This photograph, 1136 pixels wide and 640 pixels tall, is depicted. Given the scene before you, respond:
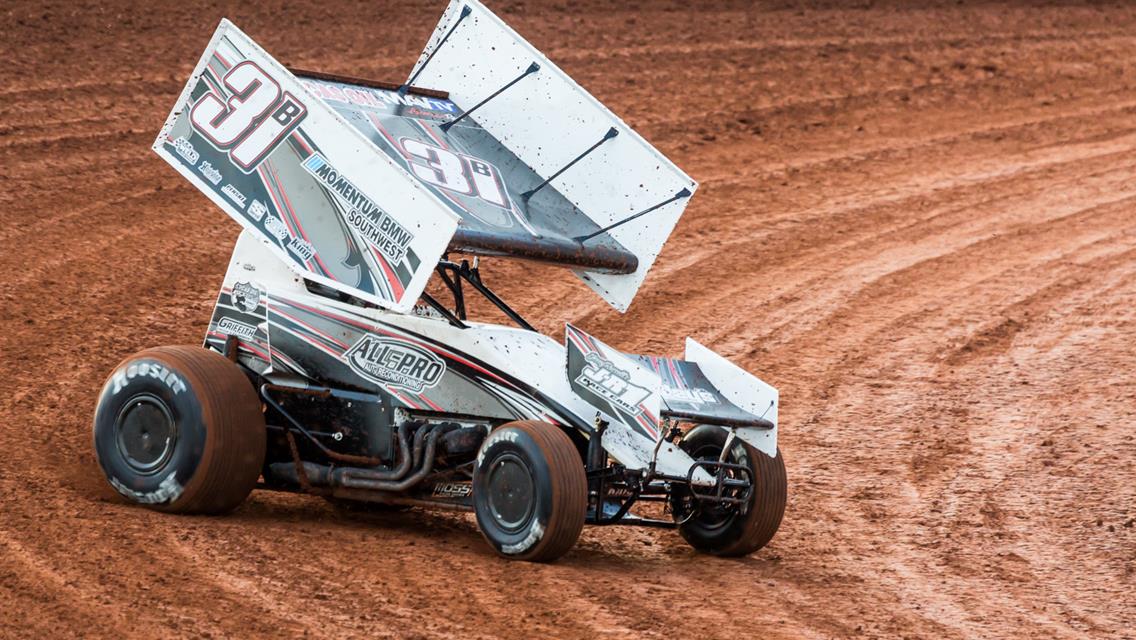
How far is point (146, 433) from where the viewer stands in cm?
921

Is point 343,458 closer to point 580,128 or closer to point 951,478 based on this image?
point 580,128

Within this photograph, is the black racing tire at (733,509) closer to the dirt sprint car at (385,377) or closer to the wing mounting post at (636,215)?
the dirt sprint car at (385,377)

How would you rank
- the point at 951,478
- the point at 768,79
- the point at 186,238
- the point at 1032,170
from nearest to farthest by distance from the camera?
1. the point at 951,478
2. the point at 186,238
3. the point at 1032,170
4. the point at 768,79

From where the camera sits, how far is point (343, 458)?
9430mm

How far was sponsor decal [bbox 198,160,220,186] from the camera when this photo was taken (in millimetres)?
9586

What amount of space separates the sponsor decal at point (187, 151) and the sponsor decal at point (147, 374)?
49.1 inches

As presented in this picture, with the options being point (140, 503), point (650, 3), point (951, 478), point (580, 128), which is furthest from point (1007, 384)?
point (650, 3)

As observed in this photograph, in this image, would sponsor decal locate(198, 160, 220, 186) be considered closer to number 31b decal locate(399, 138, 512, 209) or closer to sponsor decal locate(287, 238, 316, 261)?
sponsor decal locate(287, 238, 316, 261)

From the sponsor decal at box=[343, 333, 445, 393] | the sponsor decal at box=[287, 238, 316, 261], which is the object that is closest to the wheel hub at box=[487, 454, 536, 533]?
the sponsor decal at box=[343, 333, 445, 393]

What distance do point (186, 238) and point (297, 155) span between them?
292 inches

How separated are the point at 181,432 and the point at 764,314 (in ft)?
25.8

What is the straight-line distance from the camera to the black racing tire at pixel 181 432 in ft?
29.5

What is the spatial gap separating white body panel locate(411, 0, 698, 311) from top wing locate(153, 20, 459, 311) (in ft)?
5.53

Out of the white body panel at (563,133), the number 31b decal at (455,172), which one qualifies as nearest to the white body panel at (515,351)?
the number 31b decal at (455,172)
